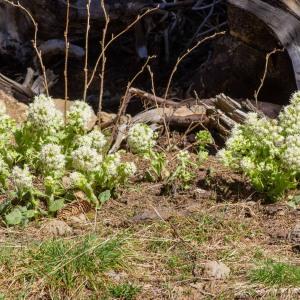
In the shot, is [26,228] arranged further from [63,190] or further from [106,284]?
[106,284]

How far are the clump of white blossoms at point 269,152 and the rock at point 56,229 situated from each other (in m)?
1.07

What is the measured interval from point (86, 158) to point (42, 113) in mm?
418

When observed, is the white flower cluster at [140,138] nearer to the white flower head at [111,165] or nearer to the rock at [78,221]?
the white flower head at [111,165]

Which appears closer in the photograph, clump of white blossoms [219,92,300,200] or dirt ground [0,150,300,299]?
dirt ground [0,150,300,299]

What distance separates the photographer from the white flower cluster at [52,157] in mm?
4656

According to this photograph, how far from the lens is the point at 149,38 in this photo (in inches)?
384

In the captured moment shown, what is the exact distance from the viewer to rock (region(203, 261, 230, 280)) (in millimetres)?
4109

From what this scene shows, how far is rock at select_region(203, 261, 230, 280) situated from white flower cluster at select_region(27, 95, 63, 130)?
139 cm

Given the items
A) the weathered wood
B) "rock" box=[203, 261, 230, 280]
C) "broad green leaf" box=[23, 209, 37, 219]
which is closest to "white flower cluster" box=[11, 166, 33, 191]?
"broad green leaf" box=[23, 209, 37, 219]

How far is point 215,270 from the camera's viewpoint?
4.14 meters

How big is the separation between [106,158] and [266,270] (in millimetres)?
1380

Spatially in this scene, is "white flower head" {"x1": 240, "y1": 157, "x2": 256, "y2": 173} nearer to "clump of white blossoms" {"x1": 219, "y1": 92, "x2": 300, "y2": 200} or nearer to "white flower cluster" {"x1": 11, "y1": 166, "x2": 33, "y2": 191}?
"clump of white blossoms" {"x1": 219, "y1": 92, "x2": 300, "y2": 200}

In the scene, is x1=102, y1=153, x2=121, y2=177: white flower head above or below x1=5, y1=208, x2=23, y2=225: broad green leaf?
above

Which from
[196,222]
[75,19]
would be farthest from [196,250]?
[75,19]
